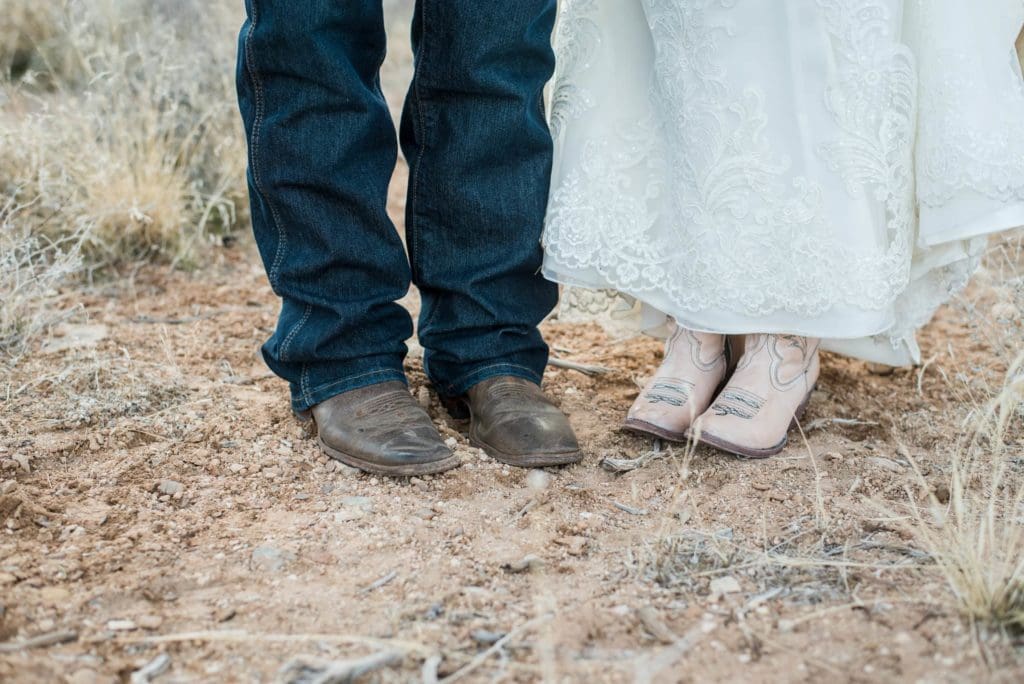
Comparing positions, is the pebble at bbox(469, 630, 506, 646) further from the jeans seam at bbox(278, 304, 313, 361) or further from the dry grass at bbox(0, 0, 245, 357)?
the dry grass at bbox(0, 0, 245, 357)

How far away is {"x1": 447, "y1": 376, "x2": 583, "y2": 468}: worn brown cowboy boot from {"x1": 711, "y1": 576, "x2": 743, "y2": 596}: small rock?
1.56 ft

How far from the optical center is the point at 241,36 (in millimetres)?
1624

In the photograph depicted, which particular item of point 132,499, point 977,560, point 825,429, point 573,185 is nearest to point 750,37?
point 573,185

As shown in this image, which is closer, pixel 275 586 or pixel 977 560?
pixel 977 560

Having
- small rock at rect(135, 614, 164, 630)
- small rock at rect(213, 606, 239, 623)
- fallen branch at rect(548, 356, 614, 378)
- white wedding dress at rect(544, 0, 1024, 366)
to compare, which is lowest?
fallen branch at rect(548, 356, 614, 378)

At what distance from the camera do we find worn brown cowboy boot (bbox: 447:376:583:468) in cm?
176

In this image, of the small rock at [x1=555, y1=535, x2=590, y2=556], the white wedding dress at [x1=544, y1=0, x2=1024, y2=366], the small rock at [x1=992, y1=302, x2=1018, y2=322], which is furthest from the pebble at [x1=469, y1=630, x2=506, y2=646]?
the small rock at [x1=992, y1=302, x2=1018, y2=322]

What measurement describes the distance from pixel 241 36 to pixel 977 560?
1367 mm

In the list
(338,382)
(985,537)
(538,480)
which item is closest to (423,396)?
(338,382)

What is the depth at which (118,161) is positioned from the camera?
2.91 meters

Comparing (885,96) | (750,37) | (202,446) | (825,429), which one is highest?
(750,37)

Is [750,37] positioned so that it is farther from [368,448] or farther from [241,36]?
[368,448]

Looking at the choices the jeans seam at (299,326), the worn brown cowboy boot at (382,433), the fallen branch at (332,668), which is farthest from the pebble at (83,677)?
the jeans seam at (299,326)

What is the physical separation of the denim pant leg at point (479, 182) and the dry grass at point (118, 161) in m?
1.09
